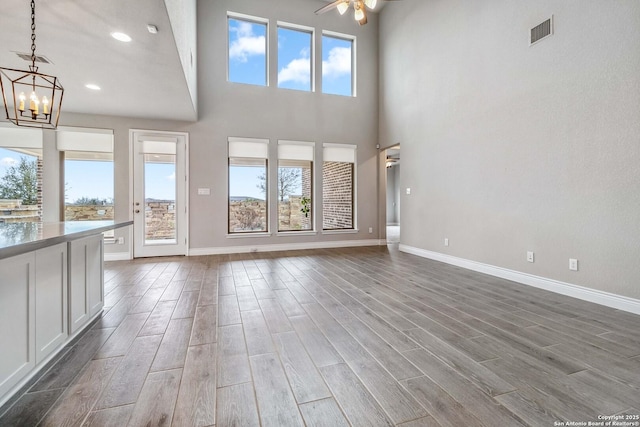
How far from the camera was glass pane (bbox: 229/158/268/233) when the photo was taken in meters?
6.25

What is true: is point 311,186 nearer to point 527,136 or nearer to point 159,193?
point 159,193

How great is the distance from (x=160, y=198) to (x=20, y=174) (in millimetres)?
2195

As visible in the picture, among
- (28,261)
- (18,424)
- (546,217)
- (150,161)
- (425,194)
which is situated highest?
(150,161)

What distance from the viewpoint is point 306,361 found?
194cm

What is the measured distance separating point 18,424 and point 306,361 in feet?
4.70

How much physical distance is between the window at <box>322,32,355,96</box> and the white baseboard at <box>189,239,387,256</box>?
3.48 meters

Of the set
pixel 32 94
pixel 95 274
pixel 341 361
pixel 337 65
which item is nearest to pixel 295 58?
pixel 337 65

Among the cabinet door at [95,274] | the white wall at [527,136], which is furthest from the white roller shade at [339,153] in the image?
the cabinet door at [95,274]

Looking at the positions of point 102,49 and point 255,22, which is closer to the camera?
point 102,49

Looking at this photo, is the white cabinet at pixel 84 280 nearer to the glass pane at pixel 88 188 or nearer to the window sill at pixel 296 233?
the glass pane at pixel 88 188

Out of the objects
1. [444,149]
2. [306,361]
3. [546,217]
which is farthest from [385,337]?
[444,149]

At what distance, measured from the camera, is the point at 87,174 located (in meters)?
5.41

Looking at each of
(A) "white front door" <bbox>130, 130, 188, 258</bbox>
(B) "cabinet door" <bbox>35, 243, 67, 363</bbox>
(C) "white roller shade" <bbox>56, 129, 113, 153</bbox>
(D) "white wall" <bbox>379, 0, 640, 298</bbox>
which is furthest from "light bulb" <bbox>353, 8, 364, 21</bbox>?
(C) "white roller shade" <bbox>56, 129, 113, 153</bbox>

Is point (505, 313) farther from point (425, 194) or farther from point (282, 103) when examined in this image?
point (282, 103)
